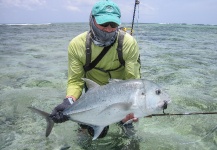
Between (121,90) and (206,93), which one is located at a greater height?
(121,90)

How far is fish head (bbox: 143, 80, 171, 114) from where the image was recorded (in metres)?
2.84

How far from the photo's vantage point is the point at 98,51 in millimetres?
3842

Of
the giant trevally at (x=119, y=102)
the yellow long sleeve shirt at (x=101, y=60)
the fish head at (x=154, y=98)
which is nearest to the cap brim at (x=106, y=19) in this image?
the yellow long sleeve shirt at (x=101, y=60)

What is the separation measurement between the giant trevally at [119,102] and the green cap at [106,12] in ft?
2.68

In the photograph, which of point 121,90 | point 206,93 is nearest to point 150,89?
point 121,90

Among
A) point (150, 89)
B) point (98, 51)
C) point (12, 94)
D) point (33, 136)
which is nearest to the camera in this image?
point (150, 89)

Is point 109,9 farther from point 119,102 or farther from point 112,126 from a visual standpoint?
point 112,126

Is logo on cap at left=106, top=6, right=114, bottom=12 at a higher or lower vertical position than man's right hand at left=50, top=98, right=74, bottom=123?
higher

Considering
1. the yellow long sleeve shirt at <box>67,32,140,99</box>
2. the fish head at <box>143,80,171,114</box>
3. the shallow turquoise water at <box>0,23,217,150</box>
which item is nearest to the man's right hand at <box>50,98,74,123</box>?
the yellow long sleeve shirt at <box>67,32,140,99</box>

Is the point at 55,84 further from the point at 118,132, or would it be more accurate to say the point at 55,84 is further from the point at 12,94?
the point at 118,132

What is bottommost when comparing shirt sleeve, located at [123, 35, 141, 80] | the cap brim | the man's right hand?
the man's right hand

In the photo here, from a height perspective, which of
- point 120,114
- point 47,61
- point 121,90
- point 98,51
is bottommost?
point 47,61

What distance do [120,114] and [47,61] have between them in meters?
10.9

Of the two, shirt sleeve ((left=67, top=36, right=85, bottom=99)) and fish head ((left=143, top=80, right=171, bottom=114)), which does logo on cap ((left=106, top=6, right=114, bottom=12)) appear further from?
fish head ((left=143, top=80, right=171, bottom=114))
